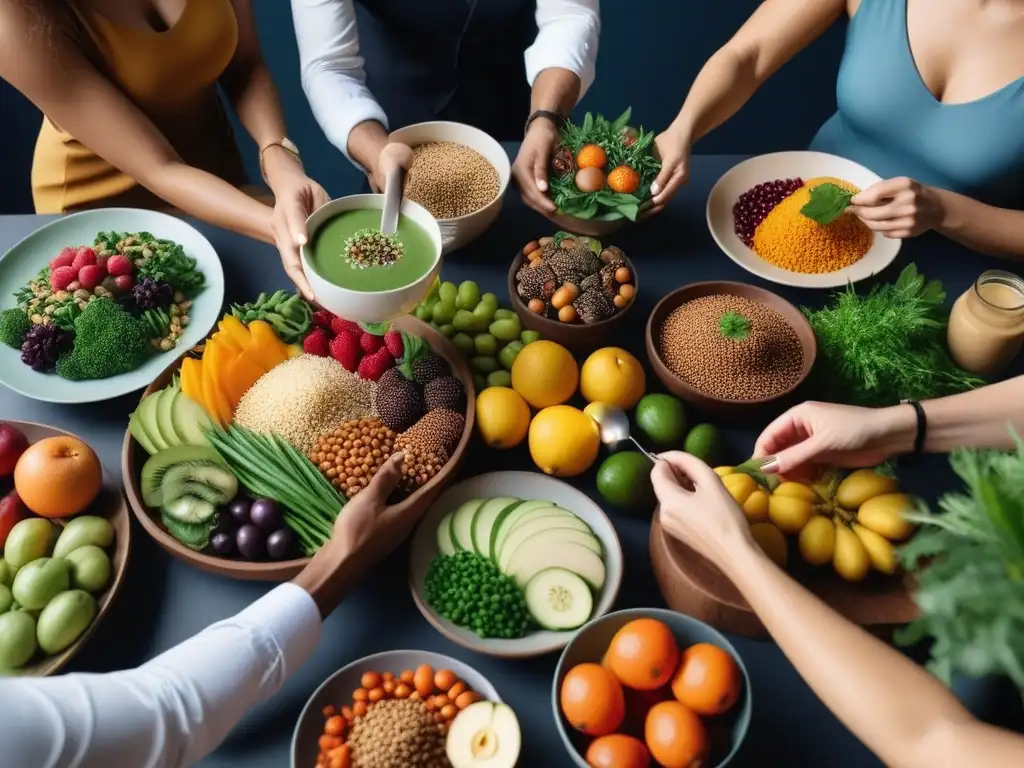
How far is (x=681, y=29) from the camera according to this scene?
313 cm

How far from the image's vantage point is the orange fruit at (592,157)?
1592mm

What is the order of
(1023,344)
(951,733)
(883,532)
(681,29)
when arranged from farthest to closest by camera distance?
(681,29), (1023,344), (883,532), (951,733)

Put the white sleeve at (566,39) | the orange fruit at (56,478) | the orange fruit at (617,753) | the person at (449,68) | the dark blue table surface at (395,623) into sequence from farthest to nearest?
the white sleeve at (566,39) < the person at (449,68) < the orange fruit at (56,478) < the dark blue table surface at (395,623) < the orange fruit at (617,753)

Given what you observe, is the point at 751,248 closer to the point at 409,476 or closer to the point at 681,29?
the point at 409,476

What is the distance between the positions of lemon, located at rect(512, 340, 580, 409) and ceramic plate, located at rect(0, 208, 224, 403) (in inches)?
24.0

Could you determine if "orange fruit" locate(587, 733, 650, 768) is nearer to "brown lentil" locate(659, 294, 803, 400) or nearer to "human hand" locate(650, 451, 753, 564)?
"human hand" locate(650, 451, 753, 564)

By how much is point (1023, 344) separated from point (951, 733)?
2.75 feet

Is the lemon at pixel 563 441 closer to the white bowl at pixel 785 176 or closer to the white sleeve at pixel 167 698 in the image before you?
the white sleeve at pixel 167 698

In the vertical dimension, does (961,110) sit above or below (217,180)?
above

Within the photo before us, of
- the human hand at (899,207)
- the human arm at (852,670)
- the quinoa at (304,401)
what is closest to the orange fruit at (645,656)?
the human arm at (852,670)

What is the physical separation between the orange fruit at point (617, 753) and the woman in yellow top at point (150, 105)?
2.91 feet

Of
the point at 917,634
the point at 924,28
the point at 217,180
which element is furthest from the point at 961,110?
the point at 217,180

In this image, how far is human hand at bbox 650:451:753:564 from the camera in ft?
3.30

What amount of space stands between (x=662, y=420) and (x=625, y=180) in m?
0.54
